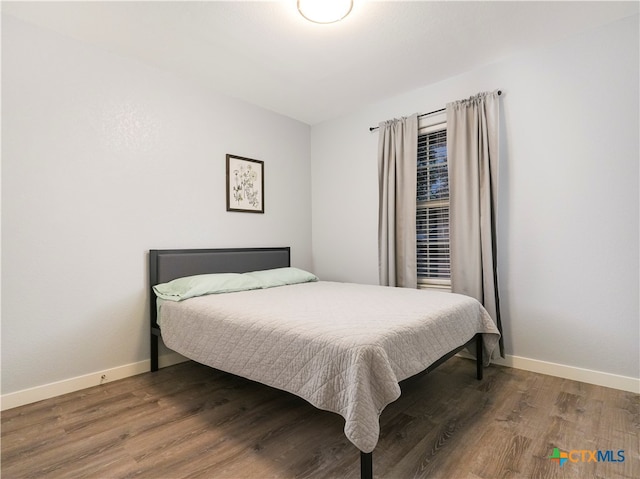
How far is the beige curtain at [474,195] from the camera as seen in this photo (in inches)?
106

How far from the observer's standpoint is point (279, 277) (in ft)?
10.3

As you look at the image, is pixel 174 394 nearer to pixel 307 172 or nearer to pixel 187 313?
pixel 187 313

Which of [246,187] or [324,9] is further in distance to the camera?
[246,187]

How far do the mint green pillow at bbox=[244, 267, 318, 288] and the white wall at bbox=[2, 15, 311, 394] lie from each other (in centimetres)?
54

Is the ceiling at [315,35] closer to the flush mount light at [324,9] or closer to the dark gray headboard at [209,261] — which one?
the flush mount light at [324,9]

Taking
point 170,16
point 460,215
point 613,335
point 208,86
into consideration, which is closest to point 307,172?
point 208,86

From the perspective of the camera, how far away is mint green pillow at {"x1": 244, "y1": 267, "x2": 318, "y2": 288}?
299 cm

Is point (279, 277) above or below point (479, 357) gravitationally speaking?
above

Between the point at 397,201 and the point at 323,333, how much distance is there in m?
2.09

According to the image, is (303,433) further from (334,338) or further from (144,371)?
(144,371)

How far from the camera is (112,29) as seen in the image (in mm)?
2303

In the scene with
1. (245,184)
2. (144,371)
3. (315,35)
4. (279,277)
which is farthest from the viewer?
(245,184)

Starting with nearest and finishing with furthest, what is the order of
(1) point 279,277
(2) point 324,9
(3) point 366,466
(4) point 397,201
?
(3) point 366,466 → (2) point 324,9 → (1) point 279,277 → (4) point 397,201

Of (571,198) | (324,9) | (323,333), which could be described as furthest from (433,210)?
(323,333)
